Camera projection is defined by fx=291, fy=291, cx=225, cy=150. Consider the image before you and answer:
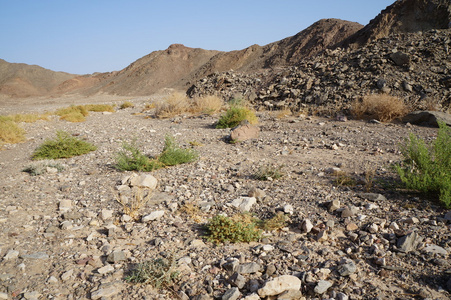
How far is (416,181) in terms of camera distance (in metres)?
3.65

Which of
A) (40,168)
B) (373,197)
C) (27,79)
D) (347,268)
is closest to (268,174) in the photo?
(373,197)

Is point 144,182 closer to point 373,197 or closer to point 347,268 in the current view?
point 347,268

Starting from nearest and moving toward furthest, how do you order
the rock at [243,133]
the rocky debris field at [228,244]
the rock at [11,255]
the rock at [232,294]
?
1. the rock at [232,294]
2. the rocky debris field at [228,244]
3. the rock at [11,255]
4. the rock at [243,133]

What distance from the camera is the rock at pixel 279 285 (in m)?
2.25

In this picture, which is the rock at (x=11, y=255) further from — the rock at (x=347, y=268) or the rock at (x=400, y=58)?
the rock at (x=400, y=58)

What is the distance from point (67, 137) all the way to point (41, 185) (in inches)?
109

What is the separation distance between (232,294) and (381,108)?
27.3ft

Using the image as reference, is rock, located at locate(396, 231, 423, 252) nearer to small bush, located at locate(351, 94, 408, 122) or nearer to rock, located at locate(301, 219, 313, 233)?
rock, located at locate(301, 219, 313, 233)

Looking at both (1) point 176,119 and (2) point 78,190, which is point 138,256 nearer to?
(2) point 78,190

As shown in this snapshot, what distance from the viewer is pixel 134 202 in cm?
392

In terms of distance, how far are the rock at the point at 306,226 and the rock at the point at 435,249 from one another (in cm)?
103

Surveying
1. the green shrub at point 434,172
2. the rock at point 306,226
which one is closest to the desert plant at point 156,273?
the rock at point 306,226

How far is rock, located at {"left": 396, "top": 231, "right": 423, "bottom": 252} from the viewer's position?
8.85ft

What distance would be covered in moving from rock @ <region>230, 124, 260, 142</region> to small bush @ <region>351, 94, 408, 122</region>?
3.85 metres
